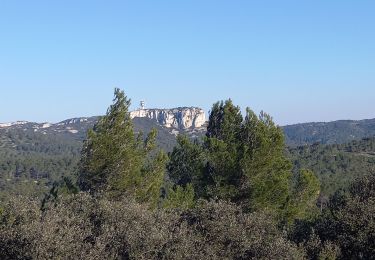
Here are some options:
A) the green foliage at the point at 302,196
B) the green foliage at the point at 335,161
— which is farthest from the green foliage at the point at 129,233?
the green foliage at the point at 335,161

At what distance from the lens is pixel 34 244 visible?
19312mm

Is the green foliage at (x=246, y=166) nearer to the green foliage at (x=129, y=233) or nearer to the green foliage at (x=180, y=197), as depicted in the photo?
the green foliage at (x=180, y=197)

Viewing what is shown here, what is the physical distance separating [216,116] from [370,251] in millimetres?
19860

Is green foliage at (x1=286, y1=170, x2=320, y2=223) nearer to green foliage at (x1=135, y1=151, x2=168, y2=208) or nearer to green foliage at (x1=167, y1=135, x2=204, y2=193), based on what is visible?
green foliage at (x1=167, y1=135, x2=204, y2=193)

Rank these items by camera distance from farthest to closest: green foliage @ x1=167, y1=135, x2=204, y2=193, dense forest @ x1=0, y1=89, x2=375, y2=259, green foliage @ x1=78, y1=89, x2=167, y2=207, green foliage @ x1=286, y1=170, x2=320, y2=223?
green foliage @ x1=167, y1=135, x2=204, y2=193 → green foliage @ x1=286, y1=170, x2=320, y2=223 → green foliage @ x1=78, y1=89, x2=167, y2=207 → dense forest @ x1=0, y1=89, x2=375, y2=259

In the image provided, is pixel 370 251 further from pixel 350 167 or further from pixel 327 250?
pixel 350 167

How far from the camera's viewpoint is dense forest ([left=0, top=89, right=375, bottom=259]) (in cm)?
2058

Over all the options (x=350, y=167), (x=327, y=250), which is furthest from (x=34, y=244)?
(x=350, y=167)

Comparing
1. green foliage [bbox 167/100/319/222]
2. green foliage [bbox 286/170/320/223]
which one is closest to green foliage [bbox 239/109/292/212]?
green foliage [bbox 167/100/319/222]

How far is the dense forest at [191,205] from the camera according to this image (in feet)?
67.5

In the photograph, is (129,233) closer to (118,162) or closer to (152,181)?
(118,162)

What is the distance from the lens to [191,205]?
36250mm

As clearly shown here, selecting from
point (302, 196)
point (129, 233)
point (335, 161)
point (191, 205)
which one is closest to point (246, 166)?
point (191, 205)

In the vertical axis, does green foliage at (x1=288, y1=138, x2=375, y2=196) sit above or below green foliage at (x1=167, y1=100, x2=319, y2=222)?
below
